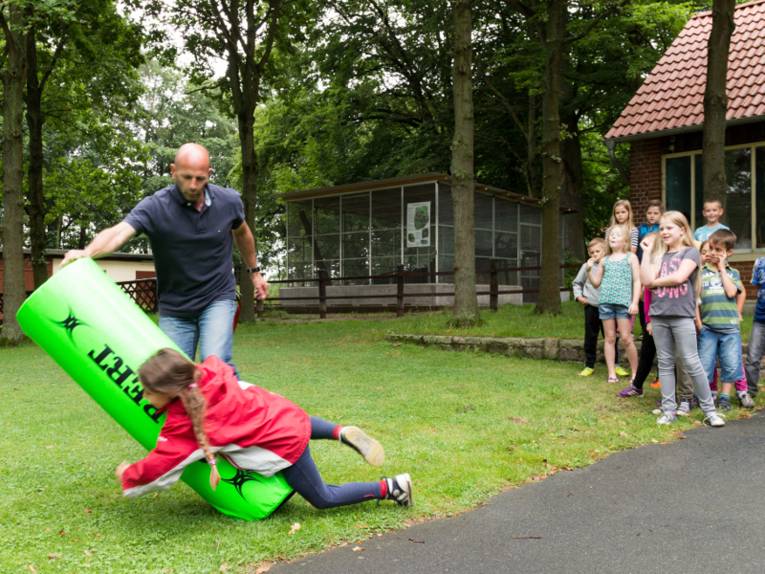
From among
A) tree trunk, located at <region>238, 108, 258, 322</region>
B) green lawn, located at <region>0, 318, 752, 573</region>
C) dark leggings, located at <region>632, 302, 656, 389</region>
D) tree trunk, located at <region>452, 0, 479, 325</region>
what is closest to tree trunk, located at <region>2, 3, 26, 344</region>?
green lawn, located at <region>0, 318, 752, 573</region>

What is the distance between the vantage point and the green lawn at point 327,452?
3.67 meters

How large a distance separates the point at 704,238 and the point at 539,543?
506 cm

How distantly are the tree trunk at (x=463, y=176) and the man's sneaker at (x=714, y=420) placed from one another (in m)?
6.32

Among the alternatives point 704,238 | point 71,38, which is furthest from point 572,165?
point 704,238

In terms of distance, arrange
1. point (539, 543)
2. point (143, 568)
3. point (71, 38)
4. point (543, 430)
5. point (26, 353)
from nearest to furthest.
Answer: point (143, 568) < point (539, 543) < point (543, 430) < point (26, 353) < point (71, 38)

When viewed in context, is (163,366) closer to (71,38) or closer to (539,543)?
(539,543)

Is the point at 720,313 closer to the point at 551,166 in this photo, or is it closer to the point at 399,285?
the point at 551,166

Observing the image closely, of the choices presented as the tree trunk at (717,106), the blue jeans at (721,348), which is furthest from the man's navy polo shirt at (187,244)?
the tree trunk at (717,106)

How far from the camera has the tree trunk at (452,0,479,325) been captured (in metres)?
12.7

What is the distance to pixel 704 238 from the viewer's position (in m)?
Result: 7.71

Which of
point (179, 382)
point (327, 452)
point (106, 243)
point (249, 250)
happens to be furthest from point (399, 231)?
point (179, 382)

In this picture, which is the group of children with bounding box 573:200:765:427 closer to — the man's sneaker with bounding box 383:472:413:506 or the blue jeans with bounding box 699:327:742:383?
the blue jeans with bounding box 699:327:742:383

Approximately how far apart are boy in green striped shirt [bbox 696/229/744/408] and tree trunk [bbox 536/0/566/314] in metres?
7.00

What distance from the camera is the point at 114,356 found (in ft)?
12.7
